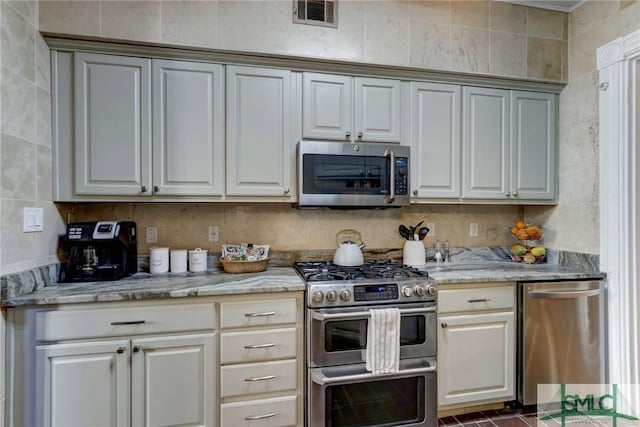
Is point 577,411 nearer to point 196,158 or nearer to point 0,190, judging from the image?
point 196,158

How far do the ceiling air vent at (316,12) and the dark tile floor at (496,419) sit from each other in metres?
2.63

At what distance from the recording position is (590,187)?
247cm

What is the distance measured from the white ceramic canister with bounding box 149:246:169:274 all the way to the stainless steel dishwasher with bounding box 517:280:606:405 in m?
2.25

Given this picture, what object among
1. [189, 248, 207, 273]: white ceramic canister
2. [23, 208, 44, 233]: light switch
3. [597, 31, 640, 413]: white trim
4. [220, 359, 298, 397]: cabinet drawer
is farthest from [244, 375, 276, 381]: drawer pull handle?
[597, 31, 640, 413]: white trim

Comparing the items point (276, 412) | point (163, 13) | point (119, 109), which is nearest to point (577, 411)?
point (276, 412)

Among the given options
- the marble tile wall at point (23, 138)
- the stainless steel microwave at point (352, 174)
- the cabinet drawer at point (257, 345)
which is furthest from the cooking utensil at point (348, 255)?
the marble tile wall at point (23, 138)

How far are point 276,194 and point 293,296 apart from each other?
67cm

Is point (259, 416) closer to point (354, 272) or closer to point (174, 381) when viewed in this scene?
point (174, 381)

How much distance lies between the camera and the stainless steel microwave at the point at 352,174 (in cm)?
226

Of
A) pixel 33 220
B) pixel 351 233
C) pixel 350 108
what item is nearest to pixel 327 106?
pixel 350 108

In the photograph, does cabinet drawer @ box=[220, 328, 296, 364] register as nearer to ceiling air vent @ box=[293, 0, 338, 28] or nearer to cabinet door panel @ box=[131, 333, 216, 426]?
cabinet door panel @ box=[131, 333, 216, 426]

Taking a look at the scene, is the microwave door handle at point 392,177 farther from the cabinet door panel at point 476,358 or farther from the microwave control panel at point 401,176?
the cabinet door panel at point 476,358

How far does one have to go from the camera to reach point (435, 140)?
2.51 m

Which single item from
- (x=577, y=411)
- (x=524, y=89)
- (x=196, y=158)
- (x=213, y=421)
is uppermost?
(x=524, y=89)
